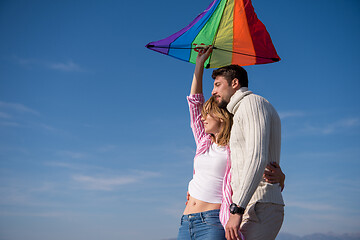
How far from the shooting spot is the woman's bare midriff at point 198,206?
3611mm

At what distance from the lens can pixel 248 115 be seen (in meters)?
3.04

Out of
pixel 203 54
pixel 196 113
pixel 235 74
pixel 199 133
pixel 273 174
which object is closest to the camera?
pixel 273 174

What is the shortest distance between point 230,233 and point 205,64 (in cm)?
281

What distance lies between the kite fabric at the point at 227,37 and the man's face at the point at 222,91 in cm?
134

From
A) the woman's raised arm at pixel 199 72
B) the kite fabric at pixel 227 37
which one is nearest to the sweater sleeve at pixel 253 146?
the woman's raised arm at pixel 199 72

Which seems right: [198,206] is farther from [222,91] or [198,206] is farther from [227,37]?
[227,37]

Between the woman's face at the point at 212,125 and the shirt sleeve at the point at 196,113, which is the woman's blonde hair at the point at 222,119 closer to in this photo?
the woman's face at the point at 212,125

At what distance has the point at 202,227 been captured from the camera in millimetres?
3543

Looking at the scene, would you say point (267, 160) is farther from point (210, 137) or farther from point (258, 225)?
point (210, 137)

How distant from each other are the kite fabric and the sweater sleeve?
1945 mm

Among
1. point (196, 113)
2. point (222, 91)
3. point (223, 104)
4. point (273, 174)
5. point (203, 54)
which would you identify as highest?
point (203, 54)

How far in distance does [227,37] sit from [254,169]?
2574 mm

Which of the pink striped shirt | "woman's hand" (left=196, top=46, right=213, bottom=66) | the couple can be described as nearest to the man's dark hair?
the couple

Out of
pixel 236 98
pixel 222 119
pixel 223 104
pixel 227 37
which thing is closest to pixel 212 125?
pixel 222 119
